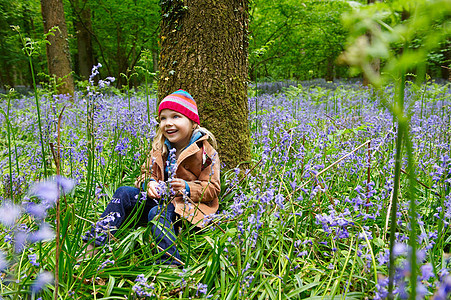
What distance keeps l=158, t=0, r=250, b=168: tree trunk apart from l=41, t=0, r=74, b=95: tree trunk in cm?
511

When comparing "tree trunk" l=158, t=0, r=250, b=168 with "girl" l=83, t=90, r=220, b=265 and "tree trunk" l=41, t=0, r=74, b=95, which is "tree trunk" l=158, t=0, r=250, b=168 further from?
"tree trunk" l=41, t=0, r=74, b=95

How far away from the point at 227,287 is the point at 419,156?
2378 mm

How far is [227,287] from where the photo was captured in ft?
5.16

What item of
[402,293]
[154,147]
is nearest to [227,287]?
[402,293]

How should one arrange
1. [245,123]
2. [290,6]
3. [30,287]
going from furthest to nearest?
1. [290,6]
2. [245,123]
3. [30,287]

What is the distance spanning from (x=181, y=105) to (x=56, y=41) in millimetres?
6339

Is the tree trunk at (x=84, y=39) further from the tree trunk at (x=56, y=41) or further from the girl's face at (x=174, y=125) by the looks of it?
the girl's face at (x=174, y=125)

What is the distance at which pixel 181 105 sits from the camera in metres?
2.48

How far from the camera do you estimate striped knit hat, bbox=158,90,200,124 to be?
8.09ft

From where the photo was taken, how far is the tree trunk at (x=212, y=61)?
2.79 meters

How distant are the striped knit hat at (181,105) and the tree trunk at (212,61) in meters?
0.31

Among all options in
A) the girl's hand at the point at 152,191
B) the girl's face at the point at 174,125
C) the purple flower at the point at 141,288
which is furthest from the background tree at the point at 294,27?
the purple flower at the point at 141,288

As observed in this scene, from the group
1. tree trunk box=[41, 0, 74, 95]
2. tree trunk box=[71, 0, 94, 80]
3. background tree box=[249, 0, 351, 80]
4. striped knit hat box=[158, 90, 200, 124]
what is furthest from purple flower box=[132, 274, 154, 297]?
tree trunk box=[71, 0, 94, 80]

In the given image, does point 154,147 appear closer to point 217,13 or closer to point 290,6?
point 217,13
